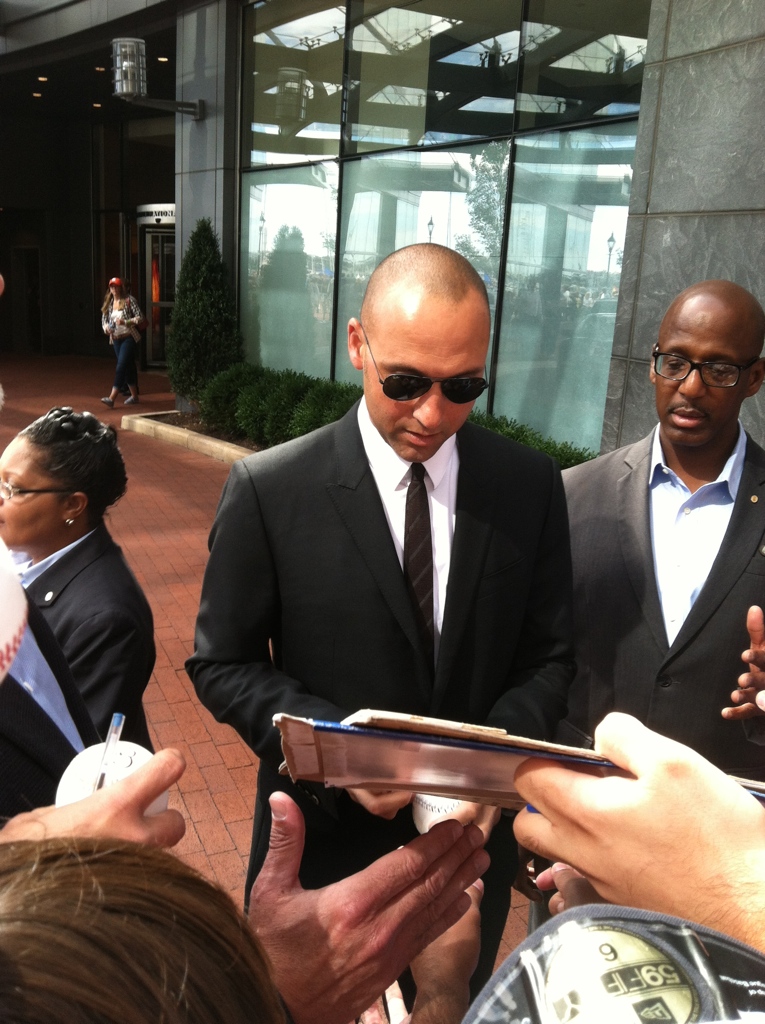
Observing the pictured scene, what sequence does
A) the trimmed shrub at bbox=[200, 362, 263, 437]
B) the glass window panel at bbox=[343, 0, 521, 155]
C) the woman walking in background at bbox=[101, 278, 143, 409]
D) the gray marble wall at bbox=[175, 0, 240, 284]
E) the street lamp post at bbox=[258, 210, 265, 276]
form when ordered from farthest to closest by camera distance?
the woman walking in background at bbox=[101, 278, 143, 409] < the street lamp post at bbox=[258, 210, 265, 276] < the gray marble wall at bbox=[175, 0, 240, 284] < the trimmed shrub at bbox=[200, 362, 263, 437] < the glass window panel at bbox=[343, 0, 521, 155]

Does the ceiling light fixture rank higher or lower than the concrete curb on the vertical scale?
higher

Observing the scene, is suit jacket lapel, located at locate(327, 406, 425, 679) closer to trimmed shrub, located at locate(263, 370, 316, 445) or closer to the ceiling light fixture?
trimmed shrub, located at locate(263, 370, 316, 445)

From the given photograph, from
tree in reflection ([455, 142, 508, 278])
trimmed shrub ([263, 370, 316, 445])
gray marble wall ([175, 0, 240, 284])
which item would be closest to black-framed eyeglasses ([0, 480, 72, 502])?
tree in reflection ([455, 142, 508, 278])

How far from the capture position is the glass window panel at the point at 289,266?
11.3 meters

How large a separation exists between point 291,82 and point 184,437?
4.99 meters

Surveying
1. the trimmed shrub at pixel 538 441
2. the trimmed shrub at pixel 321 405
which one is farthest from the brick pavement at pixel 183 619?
the trimmed shrub at pixel 538 441

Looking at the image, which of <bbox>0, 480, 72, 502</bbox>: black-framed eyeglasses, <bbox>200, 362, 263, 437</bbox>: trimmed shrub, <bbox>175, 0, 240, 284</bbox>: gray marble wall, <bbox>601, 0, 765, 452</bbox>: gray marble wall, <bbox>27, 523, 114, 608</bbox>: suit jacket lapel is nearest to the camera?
<bbox>27, 523, 114, 608</bbox>: suit jacket lapel

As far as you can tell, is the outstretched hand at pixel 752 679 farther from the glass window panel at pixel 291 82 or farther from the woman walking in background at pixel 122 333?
the woman walking in background at pixel 122 333

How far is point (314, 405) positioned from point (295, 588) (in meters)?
7.82

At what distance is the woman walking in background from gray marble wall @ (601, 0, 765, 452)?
1016 cm

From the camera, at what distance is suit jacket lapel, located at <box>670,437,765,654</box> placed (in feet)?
7.81

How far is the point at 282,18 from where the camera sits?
11.3 meters

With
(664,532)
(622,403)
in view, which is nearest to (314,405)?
(622,403)

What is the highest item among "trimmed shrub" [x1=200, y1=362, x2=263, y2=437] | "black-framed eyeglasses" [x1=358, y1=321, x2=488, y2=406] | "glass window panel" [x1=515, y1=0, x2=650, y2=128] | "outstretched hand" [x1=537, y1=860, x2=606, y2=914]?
"glass window panel" [x1=515, y1=0, x2=650, y2=128]
